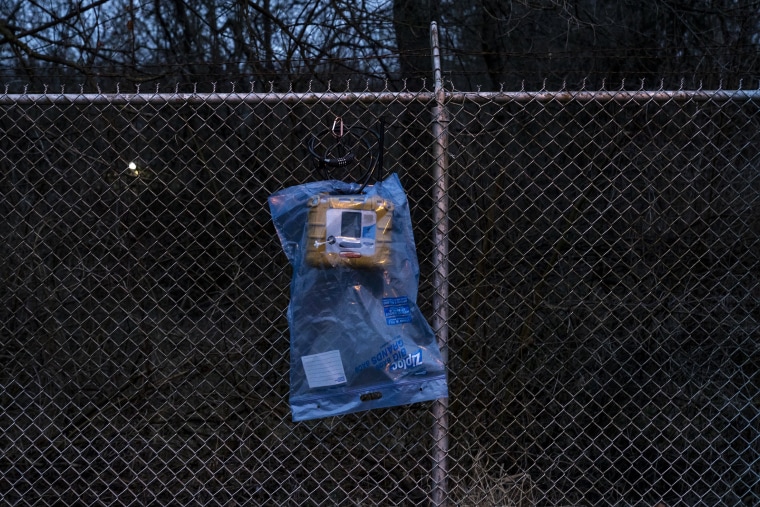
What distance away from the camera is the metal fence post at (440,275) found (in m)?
3.01

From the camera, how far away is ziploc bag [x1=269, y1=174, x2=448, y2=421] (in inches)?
115

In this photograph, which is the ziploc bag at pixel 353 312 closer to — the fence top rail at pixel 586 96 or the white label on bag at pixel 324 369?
the white label on bag at pixel 324 369

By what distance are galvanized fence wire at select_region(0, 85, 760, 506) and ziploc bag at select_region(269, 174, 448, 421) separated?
1.26 meters

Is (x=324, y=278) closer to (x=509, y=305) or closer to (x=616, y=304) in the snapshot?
(x=509, y=305)

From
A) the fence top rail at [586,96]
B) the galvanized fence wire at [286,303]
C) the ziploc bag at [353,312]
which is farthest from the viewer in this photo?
the galvanized fence wire at [286,303]

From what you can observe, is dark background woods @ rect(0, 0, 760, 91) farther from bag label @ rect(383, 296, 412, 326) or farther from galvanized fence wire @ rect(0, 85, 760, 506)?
bag label @ rect(383, 296, 412, 326)

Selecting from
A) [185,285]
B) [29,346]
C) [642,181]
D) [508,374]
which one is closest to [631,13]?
[642,181]

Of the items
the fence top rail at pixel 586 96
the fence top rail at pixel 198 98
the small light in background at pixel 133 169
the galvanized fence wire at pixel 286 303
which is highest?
the fence top rail at pixel 198 98

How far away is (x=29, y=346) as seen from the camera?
4473 mm

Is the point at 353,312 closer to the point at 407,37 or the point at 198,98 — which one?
the point at 198,98

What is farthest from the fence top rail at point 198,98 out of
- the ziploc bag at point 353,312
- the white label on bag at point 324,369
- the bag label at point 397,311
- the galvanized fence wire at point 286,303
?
the galvanized fence wire at point 286,303

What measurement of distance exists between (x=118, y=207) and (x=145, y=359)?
961mm

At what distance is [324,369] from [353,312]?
26 cm

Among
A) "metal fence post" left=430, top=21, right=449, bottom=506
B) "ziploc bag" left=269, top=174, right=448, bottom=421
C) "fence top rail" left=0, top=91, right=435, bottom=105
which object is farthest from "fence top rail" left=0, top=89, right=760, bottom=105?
"ziploc bag" left=269, top=174, right=448, bottom=421
